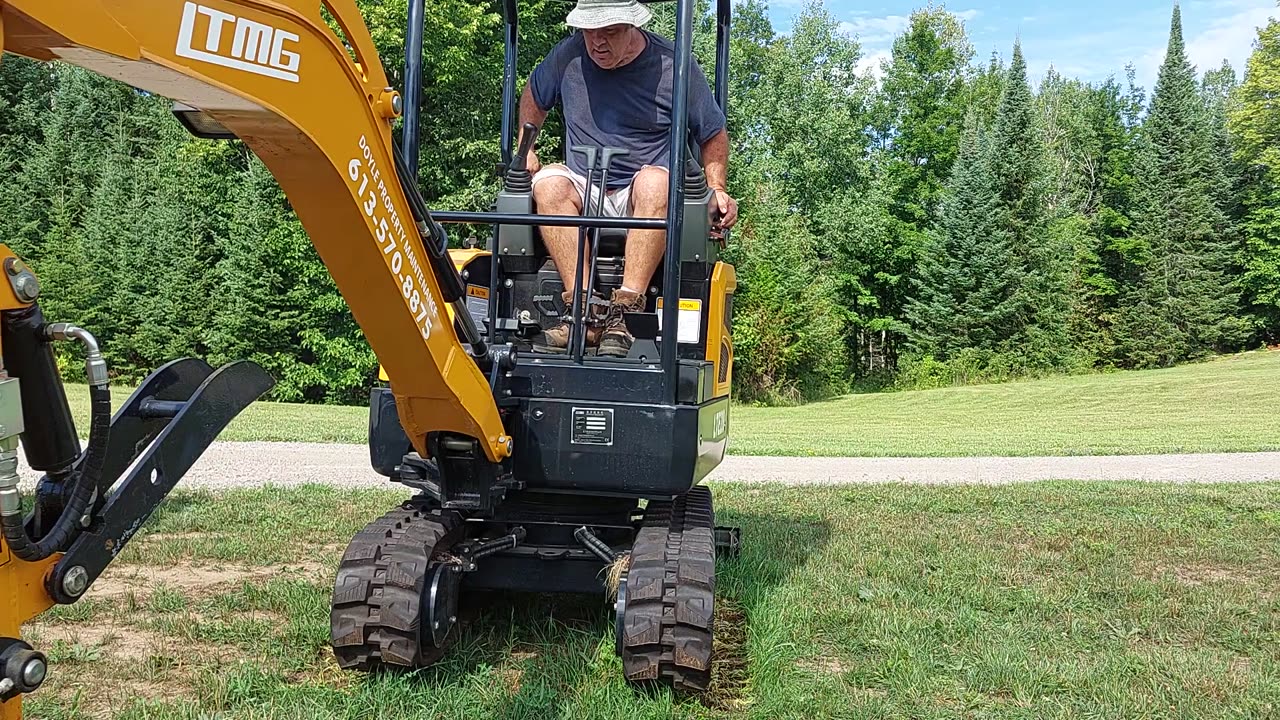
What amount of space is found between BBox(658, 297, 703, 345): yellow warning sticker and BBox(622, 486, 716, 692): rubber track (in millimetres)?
882

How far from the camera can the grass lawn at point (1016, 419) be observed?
1457 cm

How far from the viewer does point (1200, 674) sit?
171 inches

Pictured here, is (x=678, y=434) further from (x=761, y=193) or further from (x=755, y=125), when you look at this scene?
(x=755, y=125)

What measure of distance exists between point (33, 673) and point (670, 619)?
7.61 feet

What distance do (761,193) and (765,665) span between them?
3316 centimetres

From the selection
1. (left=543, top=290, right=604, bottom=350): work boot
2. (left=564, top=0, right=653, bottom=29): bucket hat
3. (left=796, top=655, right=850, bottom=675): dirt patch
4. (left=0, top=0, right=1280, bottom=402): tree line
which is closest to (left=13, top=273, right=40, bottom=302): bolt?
(left=543, top=290, right=604, bottom=350): work boot

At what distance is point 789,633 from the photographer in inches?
185

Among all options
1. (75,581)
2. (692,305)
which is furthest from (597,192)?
(75,581)

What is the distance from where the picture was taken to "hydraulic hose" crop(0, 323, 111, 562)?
5.95 feet

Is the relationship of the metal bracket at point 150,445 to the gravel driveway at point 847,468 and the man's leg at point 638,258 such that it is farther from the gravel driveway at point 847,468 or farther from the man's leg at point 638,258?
the gravel driveway at point 847,468

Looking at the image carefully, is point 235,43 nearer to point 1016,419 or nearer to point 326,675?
point 326,675

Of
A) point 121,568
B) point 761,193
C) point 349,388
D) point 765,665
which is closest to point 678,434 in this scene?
point 765,665

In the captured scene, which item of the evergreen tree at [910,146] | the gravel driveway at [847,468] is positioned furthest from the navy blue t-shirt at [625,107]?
the evergreen tree at [910,146]

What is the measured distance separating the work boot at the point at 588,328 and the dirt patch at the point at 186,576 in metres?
2.03
